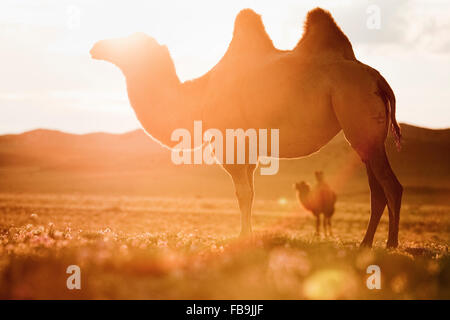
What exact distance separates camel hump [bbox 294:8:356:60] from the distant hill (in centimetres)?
4898

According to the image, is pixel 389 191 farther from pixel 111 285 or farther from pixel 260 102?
pixel 111 285

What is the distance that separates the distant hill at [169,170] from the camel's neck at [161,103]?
160 feet

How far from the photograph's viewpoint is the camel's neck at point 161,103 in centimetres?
827

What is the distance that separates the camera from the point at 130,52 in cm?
870

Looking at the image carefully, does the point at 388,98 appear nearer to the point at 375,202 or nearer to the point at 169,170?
the point at 375,202

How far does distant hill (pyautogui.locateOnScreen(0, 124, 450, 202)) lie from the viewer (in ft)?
209

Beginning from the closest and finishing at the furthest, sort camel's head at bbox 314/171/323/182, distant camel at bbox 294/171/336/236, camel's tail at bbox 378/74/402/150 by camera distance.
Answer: camel's tail at bbox 378/74/402/150, distant camel at bbox 294/171/336/236, camel's head at bbox 314/171/323/182

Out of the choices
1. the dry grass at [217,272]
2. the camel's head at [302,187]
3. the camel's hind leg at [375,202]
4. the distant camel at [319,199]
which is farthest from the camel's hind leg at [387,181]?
the camel's head at [302,187]

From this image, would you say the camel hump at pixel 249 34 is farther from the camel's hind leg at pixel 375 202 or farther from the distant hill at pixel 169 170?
the distant hill at pixel 169 170

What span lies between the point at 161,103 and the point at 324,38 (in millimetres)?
2707


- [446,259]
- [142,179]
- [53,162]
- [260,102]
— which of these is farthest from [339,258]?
[53,162]

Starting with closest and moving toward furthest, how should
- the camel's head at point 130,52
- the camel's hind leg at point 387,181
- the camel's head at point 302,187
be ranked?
the camel's hind leg at point 387,181 < the camel's head at point 130,52 < the camel's head at point 302,187

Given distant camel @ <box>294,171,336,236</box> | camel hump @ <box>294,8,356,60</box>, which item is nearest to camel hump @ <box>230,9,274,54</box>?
camel hump @ <box>294,8,356,60</box>

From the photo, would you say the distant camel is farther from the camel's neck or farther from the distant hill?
the distant hill
